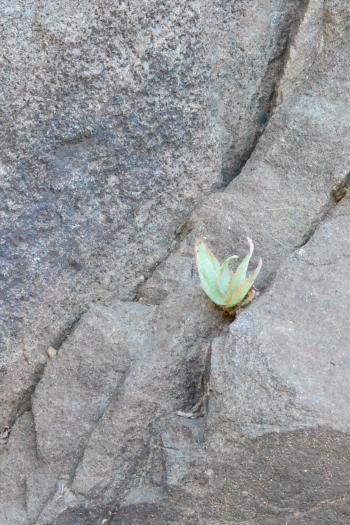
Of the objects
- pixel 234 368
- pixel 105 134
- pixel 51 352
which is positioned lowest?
pixel 51 352

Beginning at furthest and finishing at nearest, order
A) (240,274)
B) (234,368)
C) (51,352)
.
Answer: (51,352)
(240,274)
(234,368)

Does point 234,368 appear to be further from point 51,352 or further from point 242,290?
point 51,352

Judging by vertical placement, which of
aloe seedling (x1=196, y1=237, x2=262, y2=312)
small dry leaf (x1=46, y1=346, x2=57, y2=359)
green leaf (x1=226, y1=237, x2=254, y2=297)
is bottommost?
small dry leaf (x1=46, y1=346, x2=57, y2=359)

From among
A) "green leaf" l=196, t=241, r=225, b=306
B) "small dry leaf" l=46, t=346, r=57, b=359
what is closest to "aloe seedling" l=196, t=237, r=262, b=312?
"green leaf" l=196, t=241, r=225, b=306

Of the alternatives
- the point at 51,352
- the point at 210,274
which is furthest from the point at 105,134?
the point at 51,352

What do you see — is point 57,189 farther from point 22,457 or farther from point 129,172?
point 22,457

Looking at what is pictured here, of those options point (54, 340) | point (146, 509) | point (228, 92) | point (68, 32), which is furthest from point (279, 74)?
point (146, 509)

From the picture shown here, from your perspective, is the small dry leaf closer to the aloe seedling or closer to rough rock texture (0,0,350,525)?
rough rock texture (0,0,350,525)
